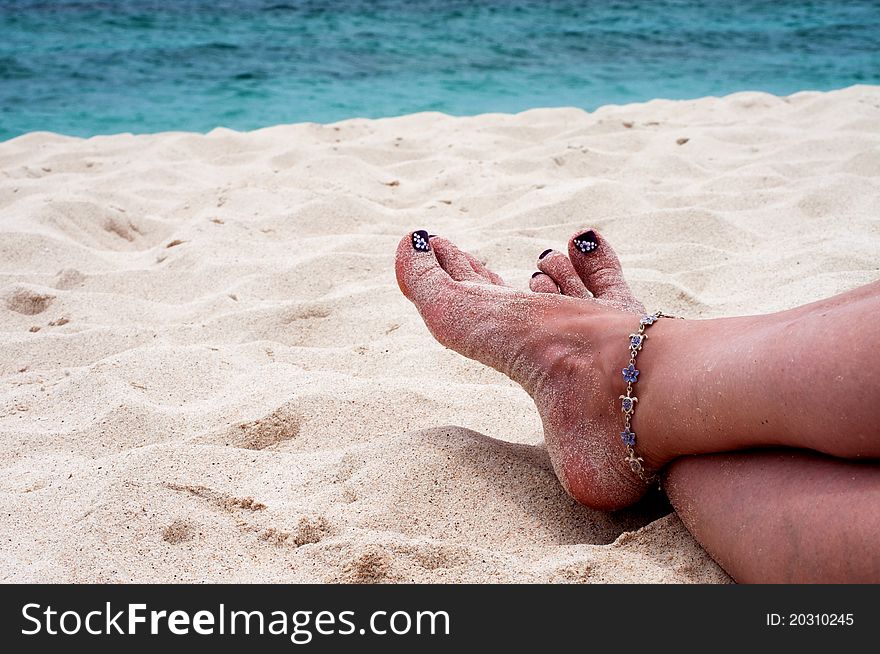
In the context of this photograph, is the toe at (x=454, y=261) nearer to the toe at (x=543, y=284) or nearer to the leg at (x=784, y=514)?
the toe at (x=543, y=284)

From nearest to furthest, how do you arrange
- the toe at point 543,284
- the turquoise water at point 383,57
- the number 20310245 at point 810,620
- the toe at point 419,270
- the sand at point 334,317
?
the number 20310245 at point 810,620, the sand at point 334,317, the toe at point 419,270, the toe at point 543,284, the turquoise water at point 383,57

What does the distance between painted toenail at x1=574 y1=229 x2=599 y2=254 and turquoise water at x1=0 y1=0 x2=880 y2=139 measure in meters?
4.22

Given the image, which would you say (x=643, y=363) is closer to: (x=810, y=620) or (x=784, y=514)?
(x=784, y=514)

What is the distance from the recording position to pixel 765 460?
1.11 meters

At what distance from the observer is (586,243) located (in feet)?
5.92

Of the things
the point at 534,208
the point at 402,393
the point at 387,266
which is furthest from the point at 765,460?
the point at 534,208

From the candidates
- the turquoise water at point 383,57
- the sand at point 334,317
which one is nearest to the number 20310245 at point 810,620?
the sand at point 334,317

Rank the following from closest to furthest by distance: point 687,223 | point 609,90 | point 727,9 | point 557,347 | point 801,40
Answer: point 557,347 < point 687,223 < point 609,90 < point 801,40 < point 727,9

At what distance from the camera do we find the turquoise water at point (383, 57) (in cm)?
614

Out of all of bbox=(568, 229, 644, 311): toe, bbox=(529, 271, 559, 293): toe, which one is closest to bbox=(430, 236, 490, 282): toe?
bbox=(529, 271, 559, 293): toe

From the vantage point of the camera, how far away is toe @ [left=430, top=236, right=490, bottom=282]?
5.67ft

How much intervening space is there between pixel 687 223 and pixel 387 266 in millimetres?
886

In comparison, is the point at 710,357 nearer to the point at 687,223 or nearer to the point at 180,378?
the point at 180,378

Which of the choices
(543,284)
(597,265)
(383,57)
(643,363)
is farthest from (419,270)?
(383,57)
